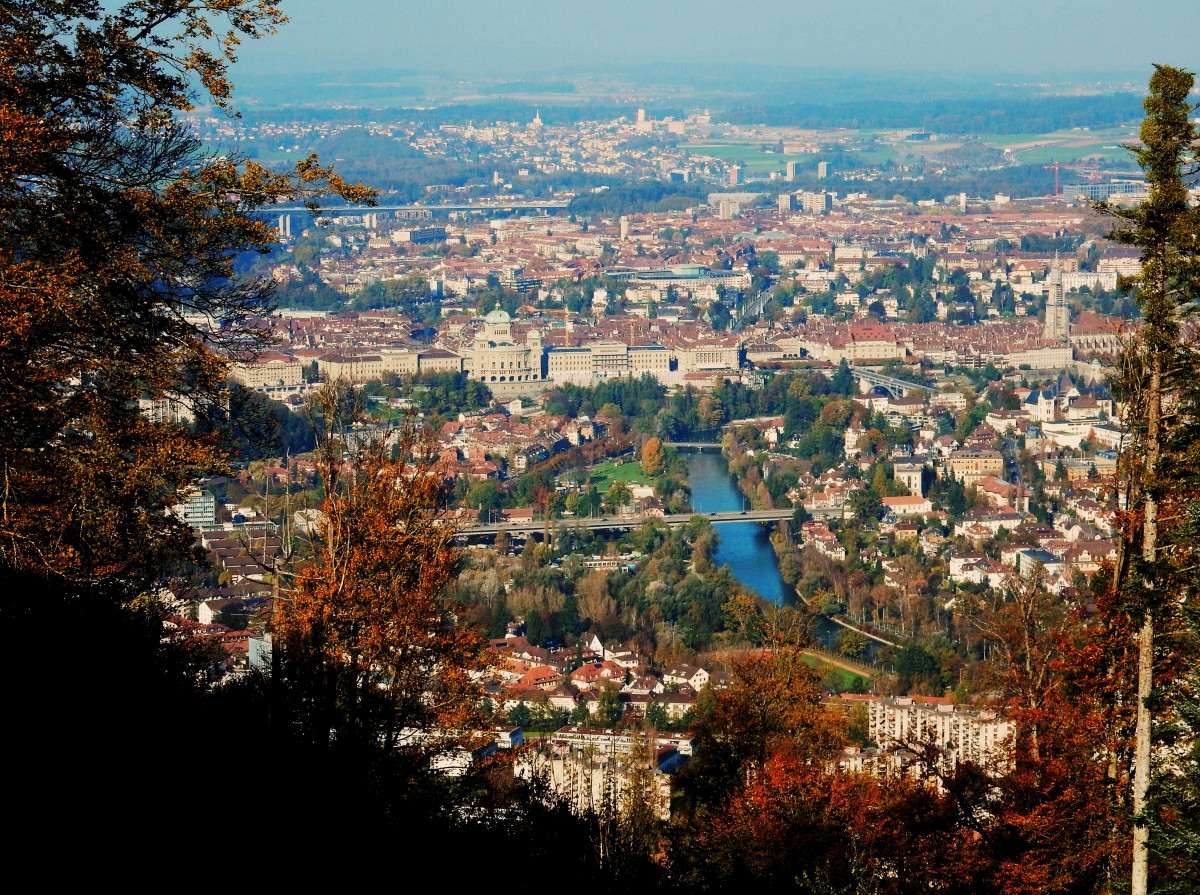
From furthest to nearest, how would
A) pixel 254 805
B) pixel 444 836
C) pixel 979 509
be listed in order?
pixel 979 509 → pixel 444 836 → pixel 254 805

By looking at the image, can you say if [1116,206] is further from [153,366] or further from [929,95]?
[929,95]

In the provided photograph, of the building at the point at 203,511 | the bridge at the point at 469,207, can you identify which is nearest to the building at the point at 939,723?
the building at the point at 203,511

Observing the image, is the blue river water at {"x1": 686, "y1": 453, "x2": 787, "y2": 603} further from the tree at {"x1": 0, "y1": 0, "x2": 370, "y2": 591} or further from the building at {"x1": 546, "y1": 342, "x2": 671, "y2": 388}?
the tree at {"x1": 0, "y1": 0, "x2": 370, "y2": 591}

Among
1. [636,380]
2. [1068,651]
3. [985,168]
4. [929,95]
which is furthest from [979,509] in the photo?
[929,95]

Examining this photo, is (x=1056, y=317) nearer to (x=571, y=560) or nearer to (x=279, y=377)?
(x=279, y=377)

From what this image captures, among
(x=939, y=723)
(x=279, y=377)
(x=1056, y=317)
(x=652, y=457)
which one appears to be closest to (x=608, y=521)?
(x=652, y=457)

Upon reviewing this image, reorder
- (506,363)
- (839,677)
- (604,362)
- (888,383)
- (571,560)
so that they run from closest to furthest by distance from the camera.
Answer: (839,677), (571,560), (888,383), (506,363), (604,362)
